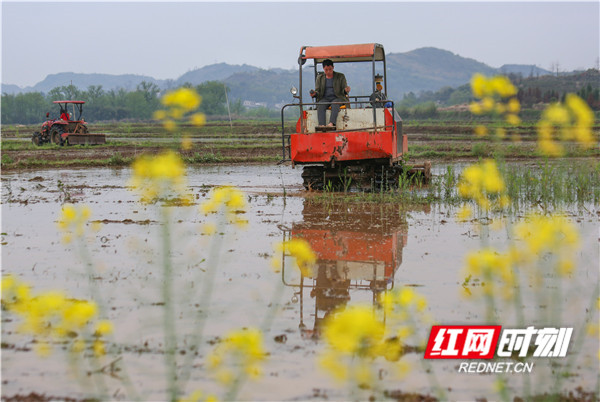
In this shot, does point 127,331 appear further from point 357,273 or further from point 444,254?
point 444,254

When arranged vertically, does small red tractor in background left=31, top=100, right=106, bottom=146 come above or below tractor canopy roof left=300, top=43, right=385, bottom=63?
below

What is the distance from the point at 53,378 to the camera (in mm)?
4062

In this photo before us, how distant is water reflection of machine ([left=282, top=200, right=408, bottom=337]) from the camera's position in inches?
227

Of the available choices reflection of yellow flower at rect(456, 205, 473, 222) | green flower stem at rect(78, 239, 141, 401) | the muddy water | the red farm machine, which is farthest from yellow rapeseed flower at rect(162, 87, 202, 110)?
the red farm machine

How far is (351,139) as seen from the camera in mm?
11961

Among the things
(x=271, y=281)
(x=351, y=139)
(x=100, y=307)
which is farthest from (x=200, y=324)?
(x=351, y=139)

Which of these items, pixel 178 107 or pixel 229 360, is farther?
pixel 229 360

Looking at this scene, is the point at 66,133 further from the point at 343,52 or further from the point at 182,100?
the point at 182,100

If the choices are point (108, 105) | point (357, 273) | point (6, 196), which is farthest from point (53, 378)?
point (108, 105)

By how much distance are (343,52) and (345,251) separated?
19.2 feet

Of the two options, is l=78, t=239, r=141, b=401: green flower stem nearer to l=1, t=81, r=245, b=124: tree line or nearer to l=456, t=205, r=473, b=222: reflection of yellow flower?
l=456, t=205, r=473, b=222: reflection of yellow flower

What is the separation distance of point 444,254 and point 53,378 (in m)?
4.38

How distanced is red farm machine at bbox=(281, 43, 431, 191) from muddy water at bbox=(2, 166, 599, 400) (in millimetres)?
1161

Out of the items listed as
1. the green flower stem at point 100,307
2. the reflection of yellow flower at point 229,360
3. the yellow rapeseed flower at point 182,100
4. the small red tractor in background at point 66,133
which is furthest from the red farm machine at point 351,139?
the small red tractor in background at point 66,133
